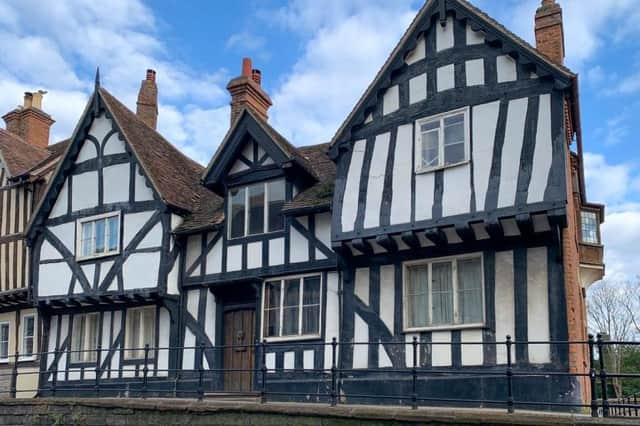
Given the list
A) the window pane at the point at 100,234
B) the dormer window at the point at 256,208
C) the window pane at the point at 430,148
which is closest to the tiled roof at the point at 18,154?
the window pane at the point at 100,234

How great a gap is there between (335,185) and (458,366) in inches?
177

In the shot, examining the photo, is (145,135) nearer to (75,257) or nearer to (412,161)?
(75,257)

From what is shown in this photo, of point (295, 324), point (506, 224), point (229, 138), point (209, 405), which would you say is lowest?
point (209, 405)

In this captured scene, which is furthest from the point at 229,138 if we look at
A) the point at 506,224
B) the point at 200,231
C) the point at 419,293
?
the point at 506,224

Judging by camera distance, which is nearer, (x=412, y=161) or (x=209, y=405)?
(x=209, y=405)

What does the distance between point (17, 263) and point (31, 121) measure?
743 centimetres

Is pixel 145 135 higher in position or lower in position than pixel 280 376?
higher

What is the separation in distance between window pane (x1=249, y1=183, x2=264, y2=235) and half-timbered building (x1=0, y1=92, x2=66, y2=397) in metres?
7.08

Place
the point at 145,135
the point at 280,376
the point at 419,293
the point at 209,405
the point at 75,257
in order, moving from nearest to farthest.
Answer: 1. the point at 209,405
2. the point at 419,293
3. the point at 280,376
4. the point at 75,257
5. the point at 145,135

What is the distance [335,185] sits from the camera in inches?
595

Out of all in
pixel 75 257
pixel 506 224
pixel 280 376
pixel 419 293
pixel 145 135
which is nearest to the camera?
pixel 506 224

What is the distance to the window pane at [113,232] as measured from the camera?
60.7ft

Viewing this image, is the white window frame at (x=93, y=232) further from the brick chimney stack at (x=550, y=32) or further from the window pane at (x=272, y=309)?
the brick chimney stack at (x=550, y=32)

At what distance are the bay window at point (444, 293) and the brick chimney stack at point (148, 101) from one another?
42.0ft
